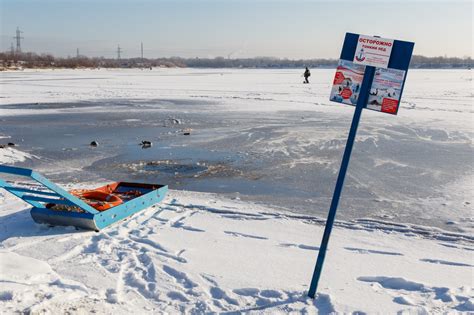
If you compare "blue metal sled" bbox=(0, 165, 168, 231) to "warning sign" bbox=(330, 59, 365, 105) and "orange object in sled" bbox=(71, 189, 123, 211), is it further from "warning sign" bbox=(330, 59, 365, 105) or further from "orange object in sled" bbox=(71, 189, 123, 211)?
"warning sign" bbox=(330, 59, 365, 105)

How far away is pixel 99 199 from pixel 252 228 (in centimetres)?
233

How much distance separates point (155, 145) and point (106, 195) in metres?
5.66

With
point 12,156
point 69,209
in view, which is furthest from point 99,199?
point 12,156

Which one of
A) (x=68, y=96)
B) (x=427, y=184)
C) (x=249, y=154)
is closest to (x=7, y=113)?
(x=68, y=96)

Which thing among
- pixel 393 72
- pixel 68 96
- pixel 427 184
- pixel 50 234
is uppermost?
pixel 393 72

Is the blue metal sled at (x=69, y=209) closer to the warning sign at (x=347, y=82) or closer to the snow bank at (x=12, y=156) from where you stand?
the warning sign at (x=347, y=82)

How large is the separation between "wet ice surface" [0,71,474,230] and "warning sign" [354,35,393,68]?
3.55 meters

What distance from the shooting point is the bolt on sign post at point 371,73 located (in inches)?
159

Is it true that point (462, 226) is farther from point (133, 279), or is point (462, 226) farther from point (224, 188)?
point (133, 279)

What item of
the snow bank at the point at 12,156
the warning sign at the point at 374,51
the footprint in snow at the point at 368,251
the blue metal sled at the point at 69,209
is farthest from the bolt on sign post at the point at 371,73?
the snow bank at the point at 12,156

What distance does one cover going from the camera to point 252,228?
21.8 ft

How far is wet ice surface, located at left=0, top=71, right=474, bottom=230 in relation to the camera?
8.22 metres

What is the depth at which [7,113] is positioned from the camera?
19.8 metres

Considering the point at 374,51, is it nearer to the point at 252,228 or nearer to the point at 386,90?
the point at 386,90
